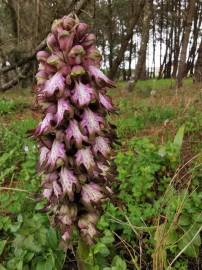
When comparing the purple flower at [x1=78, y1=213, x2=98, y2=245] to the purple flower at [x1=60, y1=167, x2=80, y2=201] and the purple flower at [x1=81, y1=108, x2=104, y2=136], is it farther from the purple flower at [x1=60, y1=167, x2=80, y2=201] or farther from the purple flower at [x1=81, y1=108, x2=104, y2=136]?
the purple flower at [x1=81, y1=108, x2=104, y2=136]

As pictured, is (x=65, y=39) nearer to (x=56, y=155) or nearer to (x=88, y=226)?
(x=56, y=155)

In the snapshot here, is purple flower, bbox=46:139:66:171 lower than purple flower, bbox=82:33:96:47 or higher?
lower

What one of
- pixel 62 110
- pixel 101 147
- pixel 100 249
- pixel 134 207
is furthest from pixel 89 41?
pixel 134 207

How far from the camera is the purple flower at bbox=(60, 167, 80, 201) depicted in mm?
2348

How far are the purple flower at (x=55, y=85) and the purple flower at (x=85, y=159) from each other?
33cm

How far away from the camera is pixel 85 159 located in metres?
2.31

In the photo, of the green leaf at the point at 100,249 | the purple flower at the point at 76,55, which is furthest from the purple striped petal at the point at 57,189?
the green leaf at the point at 100,249

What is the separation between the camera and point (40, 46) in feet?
34.8

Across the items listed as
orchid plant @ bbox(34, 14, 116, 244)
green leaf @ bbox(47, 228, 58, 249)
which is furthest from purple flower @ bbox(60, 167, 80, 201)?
green leaf @ bbox(47, 228, 58, 249)

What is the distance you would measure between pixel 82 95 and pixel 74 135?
0.66 feet

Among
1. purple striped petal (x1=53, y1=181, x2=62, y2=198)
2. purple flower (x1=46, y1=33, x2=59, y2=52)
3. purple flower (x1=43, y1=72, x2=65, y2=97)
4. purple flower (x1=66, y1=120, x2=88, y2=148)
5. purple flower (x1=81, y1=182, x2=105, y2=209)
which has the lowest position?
purple flower (x1=81, y1=182, x2=105, y2=209)

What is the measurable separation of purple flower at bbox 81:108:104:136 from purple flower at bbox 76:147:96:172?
11cm

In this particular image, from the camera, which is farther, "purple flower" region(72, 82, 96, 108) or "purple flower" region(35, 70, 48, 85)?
"purple flower" region(35, 70, 48, 85)

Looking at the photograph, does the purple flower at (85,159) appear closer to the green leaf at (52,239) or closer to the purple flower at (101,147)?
the purple flower at (101,147)
